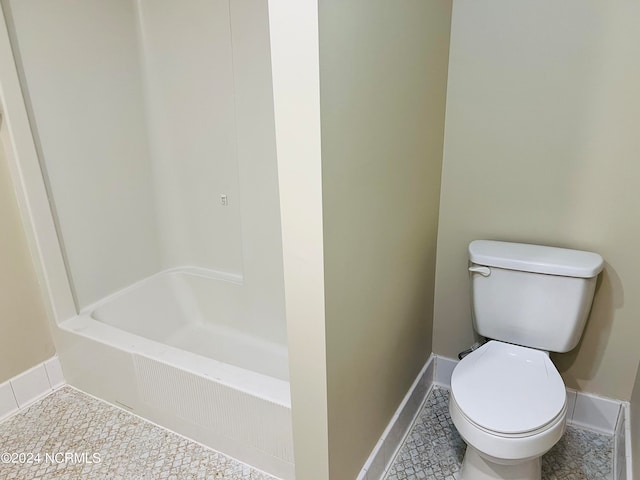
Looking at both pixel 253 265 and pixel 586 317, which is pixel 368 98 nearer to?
pixel 586 317

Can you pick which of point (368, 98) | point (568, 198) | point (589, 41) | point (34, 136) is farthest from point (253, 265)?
point (589, 41)

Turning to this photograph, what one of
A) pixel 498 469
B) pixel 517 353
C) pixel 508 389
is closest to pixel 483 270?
pixel 517 353

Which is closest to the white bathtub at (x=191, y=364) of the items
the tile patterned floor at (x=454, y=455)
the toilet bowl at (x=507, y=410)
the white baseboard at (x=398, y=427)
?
the white baseboard at (x=398, y=427)

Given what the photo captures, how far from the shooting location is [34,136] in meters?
1.86

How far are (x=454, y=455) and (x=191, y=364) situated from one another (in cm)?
111

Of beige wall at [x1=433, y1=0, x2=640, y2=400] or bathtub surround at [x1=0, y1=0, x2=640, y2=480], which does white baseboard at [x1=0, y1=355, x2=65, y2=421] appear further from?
beige wall at [x1=433, y1=0, x2=640, y2=400]

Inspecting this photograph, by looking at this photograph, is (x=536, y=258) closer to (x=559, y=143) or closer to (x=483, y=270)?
(x=483, y=270)

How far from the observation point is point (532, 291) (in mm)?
1566

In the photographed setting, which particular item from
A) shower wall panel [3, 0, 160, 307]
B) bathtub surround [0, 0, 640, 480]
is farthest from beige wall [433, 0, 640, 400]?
shower wall panel [3, 0, 160, 307]

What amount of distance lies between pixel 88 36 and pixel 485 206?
6.48 ft

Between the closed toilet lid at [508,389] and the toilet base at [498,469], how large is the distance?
0.19m

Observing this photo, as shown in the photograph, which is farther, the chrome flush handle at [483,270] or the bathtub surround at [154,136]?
the bathtub surround at [154,136]

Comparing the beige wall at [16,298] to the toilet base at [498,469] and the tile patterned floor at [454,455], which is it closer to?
the tile patterned floor at [454,455]

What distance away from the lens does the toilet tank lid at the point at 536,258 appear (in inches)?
58.5
